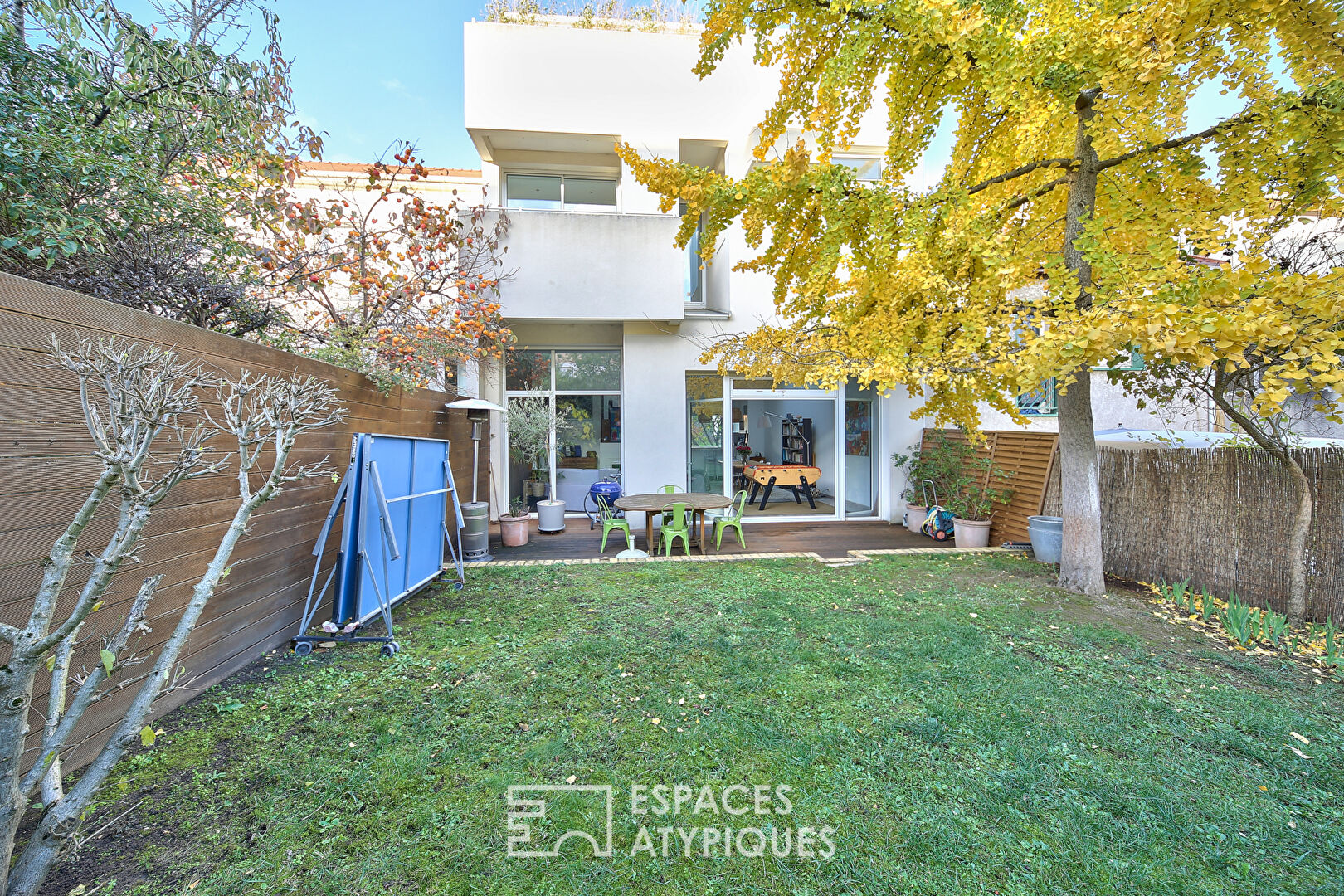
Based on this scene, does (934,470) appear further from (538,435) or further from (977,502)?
(538,435)

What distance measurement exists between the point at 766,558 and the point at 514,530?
3.61 m

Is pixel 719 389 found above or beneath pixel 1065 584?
above

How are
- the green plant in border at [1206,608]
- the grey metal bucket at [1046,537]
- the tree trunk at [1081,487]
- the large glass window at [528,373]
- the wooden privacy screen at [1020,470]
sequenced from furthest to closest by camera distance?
the large glass window at [528,373], the wooden privacy screen at [1020,470], the grey metal bucket at [1046,537], the tree trunk at [1081,487], the green plant in border at [1206,608]

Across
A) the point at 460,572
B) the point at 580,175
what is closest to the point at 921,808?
the point at 460,572

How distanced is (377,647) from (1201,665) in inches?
233

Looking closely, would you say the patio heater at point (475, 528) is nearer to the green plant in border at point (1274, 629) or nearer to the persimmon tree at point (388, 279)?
the persimmon tree at point (388, 279)

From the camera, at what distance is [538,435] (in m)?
8.38

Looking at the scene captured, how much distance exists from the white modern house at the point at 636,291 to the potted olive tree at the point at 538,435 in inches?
20.9

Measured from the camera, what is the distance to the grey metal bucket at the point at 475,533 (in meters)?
6.82

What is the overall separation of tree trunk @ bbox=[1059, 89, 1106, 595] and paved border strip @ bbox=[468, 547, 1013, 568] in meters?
1.78

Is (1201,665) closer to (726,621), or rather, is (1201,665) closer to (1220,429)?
(726,621)

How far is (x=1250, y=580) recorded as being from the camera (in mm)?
4793

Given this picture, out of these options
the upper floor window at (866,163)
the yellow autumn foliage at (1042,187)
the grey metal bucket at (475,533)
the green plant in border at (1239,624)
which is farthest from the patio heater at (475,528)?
the upper floor window at (866,163)

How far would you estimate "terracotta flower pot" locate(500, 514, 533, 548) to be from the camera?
7.62 m
